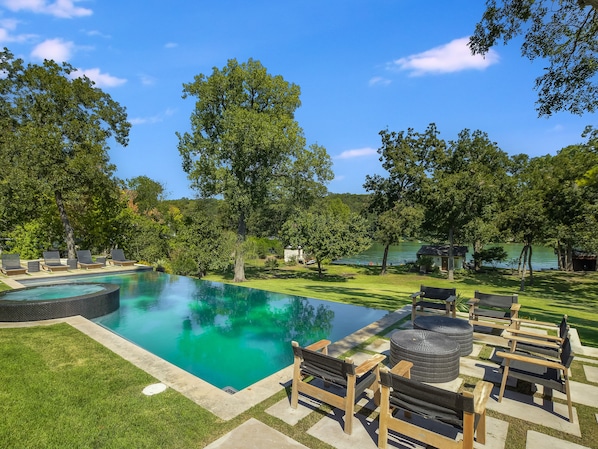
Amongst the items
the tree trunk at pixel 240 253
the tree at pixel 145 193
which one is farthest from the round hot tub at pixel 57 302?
the tree at pixel 145 193

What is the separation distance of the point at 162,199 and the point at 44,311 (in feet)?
137

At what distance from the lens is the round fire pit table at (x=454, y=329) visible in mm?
5712

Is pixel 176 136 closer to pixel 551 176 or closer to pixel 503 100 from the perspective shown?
pixel 503 100

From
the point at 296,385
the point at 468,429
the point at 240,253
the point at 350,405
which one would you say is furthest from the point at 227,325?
the point at 240,253

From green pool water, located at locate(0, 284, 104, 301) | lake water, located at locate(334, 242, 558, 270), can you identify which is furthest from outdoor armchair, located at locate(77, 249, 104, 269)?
lake water, located at locate(334, 242, 558, 270)

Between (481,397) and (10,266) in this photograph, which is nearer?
(481,397)

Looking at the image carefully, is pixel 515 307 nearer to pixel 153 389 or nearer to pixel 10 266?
pixel 153 389

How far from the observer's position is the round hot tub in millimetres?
8312

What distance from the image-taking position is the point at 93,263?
18.9 m

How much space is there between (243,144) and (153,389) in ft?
54.1

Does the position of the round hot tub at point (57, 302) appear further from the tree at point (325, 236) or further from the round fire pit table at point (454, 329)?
the tree at point (325, 236)

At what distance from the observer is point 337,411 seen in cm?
413

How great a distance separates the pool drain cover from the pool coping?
0.11 metres

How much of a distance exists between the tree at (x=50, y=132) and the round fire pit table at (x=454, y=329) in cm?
2108
